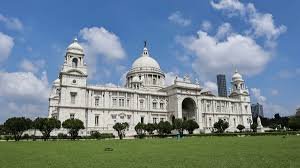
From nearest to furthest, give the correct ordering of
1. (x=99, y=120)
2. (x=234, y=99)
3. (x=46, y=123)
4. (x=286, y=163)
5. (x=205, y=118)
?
(x=286, y=163), (x=46, y=123), (x=99, y=120), (x=205, y=118), (x=234, y=99)

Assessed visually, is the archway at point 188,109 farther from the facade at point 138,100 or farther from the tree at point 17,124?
the tree at point 17,124

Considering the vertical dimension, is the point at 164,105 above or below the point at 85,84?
below

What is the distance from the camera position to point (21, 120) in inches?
1902

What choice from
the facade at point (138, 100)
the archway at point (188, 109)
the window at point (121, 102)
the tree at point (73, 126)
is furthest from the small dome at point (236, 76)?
the tree at point (73, 126)

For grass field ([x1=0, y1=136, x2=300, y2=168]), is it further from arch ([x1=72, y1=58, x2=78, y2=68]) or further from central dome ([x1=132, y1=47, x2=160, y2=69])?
central dome ([x1=132, y1=47, x2=160, y2=69])

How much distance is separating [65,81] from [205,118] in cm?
4602

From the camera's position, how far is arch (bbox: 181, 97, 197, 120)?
81938 millimetres

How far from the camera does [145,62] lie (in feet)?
316

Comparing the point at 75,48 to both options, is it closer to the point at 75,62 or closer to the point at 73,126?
the point at 75,62

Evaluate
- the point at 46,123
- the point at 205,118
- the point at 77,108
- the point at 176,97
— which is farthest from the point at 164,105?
the point at 46,123

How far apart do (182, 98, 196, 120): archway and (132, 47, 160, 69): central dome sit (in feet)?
64.2

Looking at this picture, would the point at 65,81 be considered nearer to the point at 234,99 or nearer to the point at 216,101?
the point at 216,101

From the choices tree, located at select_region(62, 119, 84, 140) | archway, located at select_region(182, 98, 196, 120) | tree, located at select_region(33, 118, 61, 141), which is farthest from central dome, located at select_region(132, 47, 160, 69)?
tree, located at select_region(33, 118, 61, 141)

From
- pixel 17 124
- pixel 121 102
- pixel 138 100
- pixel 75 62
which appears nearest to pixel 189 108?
pixel 138 100
